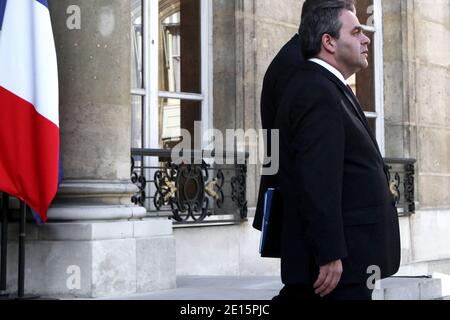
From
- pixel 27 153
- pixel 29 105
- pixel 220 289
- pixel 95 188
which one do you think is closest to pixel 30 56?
pixel 29 105

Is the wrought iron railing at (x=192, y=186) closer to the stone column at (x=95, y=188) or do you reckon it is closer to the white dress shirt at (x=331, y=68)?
the stone column at (x=95, y=188)

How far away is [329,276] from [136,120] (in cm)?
509

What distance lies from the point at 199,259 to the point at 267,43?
2301 millimetres

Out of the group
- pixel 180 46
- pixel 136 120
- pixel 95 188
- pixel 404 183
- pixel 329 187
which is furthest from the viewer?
pixel 404 183

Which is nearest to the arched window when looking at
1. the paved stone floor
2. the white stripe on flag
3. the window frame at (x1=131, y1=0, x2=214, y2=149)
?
the window frame at (x1=131, y1=0, x2=214, y2=149)

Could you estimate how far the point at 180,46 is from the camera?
807 centimetres

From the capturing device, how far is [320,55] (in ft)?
10.1

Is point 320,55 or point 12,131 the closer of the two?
point 320,55

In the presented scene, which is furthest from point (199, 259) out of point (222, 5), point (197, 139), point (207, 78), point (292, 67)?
point (292, 67)

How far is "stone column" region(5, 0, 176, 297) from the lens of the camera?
5.21m

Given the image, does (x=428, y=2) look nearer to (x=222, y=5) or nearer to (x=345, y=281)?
(x=222, y=5)

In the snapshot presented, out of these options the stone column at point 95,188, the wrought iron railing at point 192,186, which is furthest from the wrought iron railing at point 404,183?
the stone column at point 95,188

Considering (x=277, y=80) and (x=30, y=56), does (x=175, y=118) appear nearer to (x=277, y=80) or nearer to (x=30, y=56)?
(x=30, y=56)

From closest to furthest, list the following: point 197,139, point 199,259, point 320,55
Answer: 1. point 320,55
2. point 199,259
3. point 197,139
